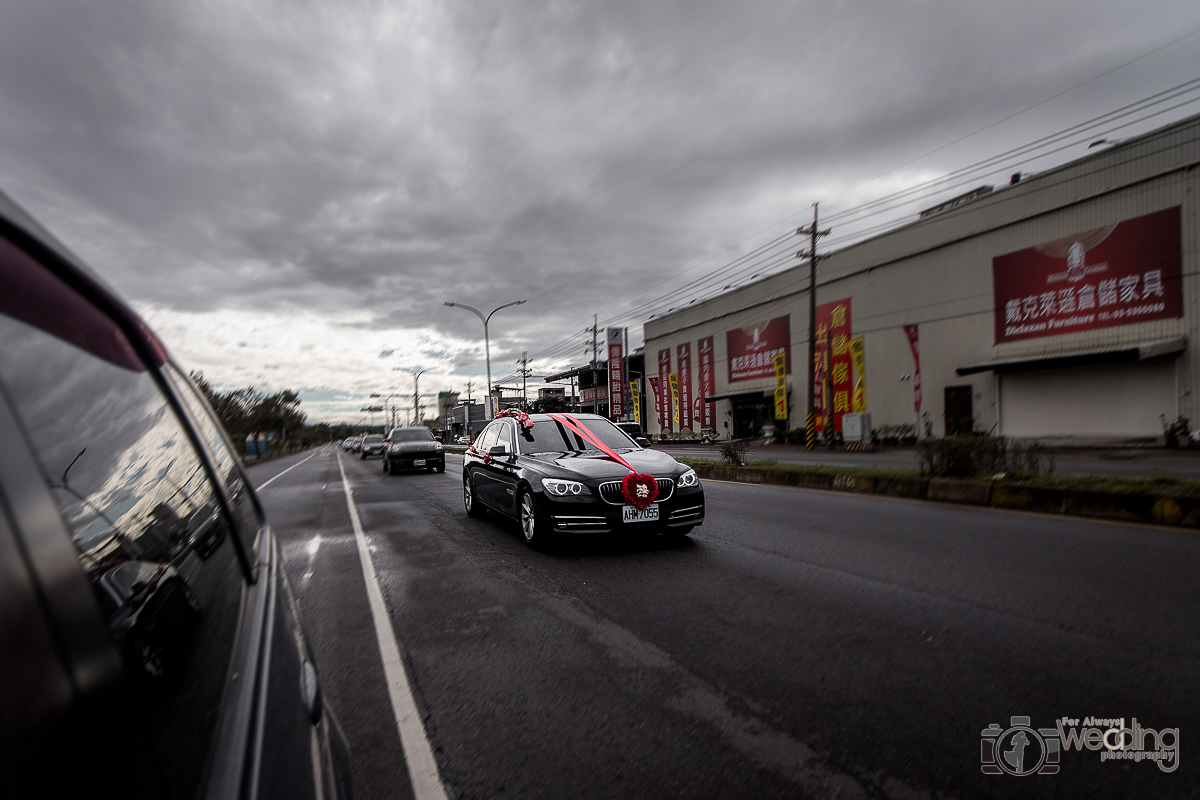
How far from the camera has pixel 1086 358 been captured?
23.3 metres

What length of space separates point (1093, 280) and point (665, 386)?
33.4 meters

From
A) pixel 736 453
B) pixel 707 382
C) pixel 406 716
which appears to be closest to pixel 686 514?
pixel 406 716

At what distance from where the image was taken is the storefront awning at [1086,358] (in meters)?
21.3

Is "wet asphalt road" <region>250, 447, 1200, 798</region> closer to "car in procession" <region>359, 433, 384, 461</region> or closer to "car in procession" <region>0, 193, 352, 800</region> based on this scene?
"car in procession" <region>0, 193, 352, 800</region>

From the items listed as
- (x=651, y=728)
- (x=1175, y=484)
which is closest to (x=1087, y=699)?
(x=651, y=728)

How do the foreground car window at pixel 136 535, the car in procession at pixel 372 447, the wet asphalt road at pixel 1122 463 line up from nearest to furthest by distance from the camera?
the foreground car window at pixel 136 535 < the wet asphalt road at pixel 1122 463 < the car in procession at pixel 372 447

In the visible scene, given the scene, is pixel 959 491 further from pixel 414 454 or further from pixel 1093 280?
pixel 1093 280

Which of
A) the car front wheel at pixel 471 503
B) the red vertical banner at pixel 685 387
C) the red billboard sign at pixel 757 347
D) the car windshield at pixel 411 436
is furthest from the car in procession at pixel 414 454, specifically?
the red vertical banner at pixel 685 387

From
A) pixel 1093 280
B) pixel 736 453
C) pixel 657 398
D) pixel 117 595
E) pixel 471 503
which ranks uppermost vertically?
pixel 1093 280

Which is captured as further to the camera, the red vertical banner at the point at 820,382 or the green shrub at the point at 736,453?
the red vertical banner at the point at 820,382

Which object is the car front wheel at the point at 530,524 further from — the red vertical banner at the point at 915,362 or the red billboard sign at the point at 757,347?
the red billboard sign at the point at 757,347

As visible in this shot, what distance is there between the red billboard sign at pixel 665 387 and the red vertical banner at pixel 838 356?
720 inches

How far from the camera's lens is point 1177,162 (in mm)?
21406

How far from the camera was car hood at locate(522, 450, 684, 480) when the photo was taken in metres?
6.88
